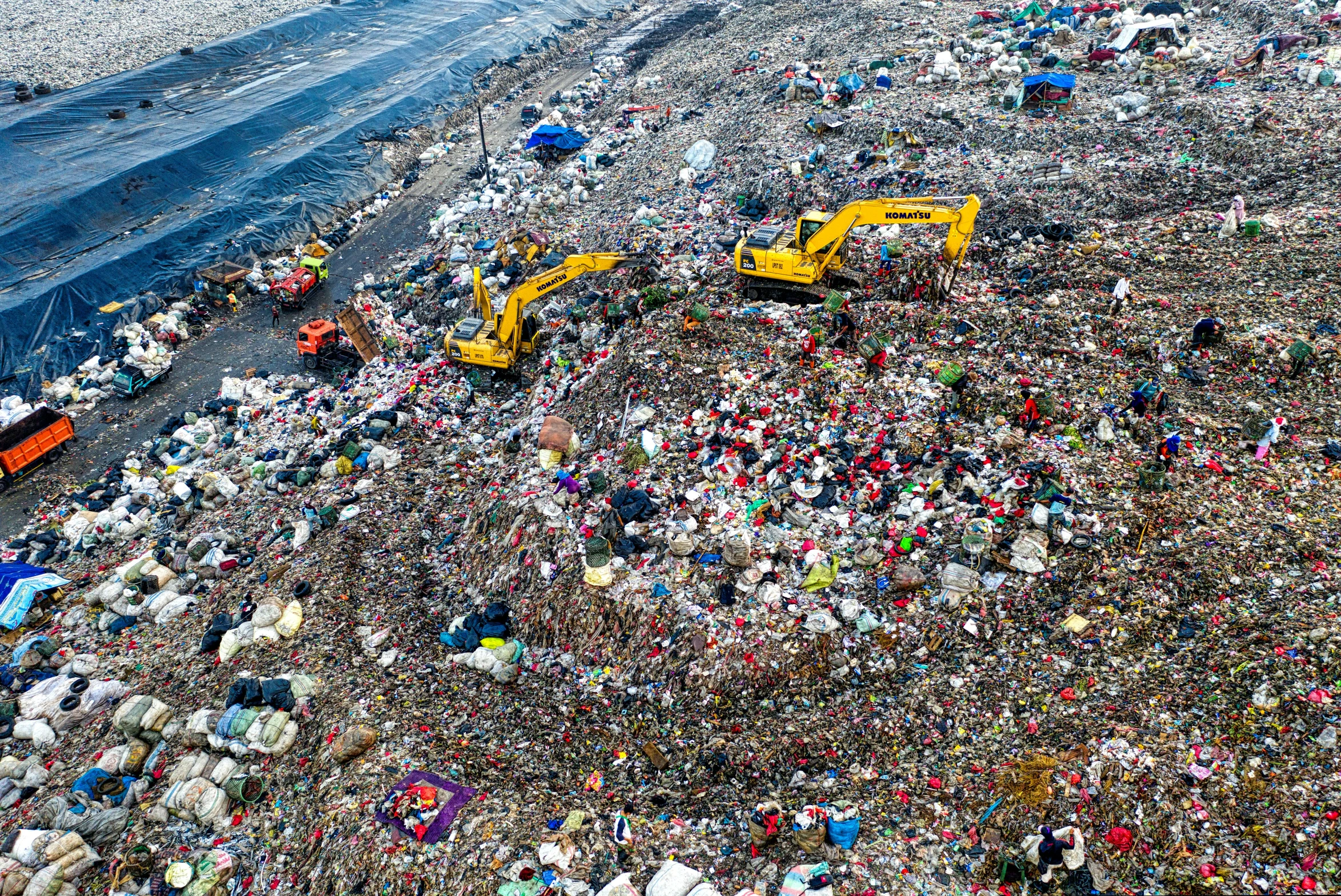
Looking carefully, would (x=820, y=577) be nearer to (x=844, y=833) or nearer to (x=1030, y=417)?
(x=844, y=833)

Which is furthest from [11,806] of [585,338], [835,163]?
[835,163]

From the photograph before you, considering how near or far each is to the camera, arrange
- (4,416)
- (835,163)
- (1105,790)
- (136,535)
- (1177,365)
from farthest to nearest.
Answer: (835,163) → (4,416) → (136,535) → (1177,365) → (1105,790)

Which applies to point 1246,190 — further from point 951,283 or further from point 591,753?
point 591,753

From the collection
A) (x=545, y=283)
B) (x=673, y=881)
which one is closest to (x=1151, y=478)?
(x=673, y=881)

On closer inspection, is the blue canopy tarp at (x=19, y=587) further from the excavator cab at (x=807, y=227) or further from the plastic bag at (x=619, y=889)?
the excavator cab at (x=807, y=227)

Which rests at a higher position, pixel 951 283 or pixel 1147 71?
pixel 1147 71

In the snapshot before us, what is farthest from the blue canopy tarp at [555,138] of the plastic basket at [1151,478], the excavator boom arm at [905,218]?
the plastic basket at [1151,478]

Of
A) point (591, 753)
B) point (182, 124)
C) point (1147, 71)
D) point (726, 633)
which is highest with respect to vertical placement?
Answer: point (182, 124)
